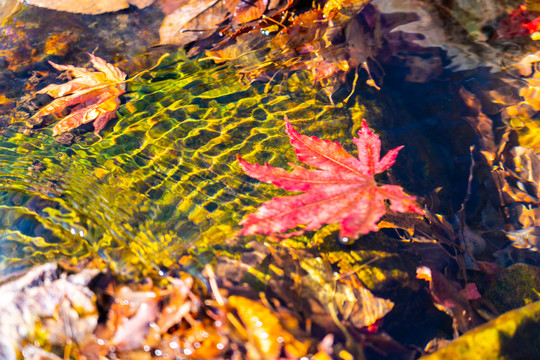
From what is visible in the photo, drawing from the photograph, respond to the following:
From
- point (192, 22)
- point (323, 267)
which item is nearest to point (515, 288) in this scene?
point (323, 267)

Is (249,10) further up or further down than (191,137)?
further up

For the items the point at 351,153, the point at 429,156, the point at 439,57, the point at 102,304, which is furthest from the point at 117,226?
the point at 439,57

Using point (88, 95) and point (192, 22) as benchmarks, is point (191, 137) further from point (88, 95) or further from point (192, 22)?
point (192, 22)

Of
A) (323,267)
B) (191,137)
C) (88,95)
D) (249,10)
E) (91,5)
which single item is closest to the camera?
(323,267)

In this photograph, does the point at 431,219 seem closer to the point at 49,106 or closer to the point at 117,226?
the point at 117,226

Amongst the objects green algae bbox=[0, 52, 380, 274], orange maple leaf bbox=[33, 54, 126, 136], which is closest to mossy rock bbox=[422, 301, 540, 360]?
green algae bbox=[0, 52, 380, 274]

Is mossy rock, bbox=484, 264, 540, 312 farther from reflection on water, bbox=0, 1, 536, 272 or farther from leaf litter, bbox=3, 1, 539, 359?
reflection on water, bbox=0, 1, 536, 272

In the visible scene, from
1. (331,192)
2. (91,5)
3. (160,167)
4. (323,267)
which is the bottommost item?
(323,267)
